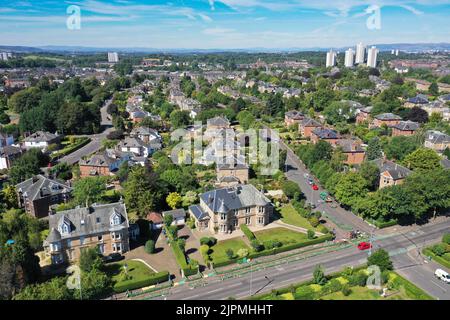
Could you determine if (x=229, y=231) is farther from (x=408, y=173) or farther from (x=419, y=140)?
(x=419, y=140)

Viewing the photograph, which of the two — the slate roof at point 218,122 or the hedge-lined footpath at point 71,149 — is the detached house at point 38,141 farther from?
the slate roof at point 218,122

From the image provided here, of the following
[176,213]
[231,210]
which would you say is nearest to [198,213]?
[176,213]

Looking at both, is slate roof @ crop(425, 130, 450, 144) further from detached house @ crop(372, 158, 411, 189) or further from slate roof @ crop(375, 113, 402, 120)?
detached house @ crop(372, 158, 411, 189)

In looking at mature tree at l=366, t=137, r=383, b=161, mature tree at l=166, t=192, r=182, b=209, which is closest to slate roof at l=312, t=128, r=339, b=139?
mature tree at l=366, t=137, r=383, b=161

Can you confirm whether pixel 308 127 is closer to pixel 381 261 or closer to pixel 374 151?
pixel 374 151

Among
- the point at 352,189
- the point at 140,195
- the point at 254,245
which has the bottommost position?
the point at 254,245
